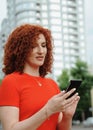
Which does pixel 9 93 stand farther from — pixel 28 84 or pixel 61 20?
pixel 61 20

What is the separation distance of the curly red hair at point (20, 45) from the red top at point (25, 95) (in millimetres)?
77

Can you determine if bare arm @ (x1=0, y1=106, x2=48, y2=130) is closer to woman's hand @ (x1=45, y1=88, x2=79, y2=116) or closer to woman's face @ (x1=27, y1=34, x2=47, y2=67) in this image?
woman's hand @ (x1=45, y1=88, x2=79, y2=116)

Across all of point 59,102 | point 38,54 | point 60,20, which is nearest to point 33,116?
point 59,102

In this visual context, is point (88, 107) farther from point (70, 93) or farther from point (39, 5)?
point (39, 5)

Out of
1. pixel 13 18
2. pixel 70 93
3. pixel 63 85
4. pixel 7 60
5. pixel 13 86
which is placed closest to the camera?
pixel 70 93

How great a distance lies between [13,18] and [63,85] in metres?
56.4

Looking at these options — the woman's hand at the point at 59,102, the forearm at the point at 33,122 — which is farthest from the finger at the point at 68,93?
the forearm at the point at 33,122

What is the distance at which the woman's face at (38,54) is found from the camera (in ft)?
7.27

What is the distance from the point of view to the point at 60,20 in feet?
339

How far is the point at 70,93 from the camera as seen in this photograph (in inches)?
76.3

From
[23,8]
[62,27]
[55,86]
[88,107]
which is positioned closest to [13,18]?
[23,8]

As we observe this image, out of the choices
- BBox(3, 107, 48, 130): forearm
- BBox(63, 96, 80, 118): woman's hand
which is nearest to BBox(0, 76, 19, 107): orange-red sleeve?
BBox(3, 107, 48, 130): forearm

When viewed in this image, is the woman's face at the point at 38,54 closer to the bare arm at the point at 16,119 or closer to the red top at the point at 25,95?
the red top at the point at 25,95

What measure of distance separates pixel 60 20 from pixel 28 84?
10174cm
